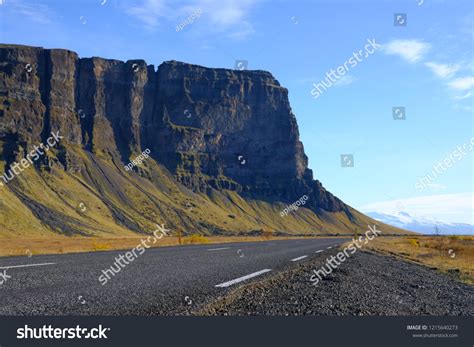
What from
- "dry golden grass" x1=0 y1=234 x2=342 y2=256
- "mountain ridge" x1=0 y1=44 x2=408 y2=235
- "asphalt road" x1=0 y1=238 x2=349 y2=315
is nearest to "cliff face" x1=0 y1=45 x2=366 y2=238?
"mountain ridge" x1=0 y1=44 x2=408 y2=235

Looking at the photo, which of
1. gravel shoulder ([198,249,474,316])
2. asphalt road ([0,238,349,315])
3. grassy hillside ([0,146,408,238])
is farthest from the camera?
grassy hillside ([0,146,408,238])

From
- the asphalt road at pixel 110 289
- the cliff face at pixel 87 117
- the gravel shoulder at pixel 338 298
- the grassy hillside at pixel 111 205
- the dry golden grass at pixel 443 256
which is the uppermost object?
the cliff face at pixel 87 117

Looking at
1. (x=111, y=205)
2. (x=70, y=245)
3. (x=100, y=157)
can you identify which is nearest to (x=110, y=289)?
→ (x=70, y=245)

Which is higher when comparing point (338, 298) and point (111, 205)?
point (111, 205)

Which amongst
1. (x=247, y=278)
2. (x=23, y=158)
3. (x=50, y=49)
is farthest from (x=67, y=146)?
(x=247, y=278)

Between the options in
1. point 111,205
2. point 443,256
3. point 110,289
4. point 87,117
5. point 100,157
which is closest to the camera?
point 110,289

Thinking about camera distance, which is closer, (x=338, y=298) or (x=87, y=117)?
(x=338, y=298)

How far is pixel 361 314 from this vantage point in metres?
6.95

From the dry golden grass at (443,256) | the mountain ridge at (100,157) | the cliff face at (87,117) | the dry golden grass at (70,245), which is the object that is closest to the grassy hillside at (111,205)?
the mountain ridge at (100,157)

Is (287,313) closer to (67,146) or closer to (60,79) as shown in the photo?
(67,146)

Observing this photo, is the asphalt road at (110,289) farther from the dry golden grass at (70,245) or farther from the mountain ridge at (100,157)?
the mountain ridge at (100,157)

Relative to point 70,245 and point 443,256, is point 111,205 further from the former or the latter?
point 443,256

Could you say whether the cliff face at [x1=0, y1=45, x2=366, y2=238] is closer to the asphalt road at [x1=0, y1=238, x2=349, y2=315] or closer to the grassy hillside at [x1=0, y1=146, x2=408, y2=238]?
the grassy hillside at [x1=0, y1=146, x2=408, y2=238]

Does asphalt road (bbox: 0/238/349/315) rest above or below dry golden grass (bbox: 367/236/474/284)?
above
